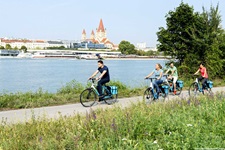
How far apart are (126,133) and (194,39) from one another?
17.1 m

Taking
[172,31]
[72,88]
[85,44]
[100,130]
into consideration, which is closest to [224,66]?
[172,31]

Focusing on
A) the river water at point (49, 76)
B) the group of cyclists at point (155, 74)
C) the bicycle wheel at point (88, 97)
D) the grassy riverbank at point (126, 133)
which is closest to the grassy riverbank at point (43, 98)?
the bicycle wheel at point (88, 97)

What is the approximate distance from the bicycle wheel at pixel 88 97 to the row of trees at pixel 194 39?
38.9ft

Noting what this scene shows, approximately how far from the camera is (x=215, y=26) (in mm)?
20688

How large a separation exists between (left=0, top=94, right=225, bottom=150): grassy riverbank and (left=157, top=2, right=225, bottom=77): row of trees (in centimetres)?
1523

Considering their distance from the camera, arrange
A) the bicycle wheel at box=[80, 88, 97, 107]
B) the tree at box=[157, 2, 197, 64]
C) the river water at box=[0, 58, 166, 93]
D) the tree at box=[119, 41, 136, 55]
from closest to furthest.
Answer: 1. the bicycle wheel at box=[80, 88, 97, 107]
2. the tree at box=[157, 2, 197, 64]
3. the river water at box=[0, 58, 166, 93]
4. the tree at box=[119, 41, 136, 55]

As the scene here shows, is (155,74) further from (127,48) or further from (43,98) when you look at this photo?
(127,48)

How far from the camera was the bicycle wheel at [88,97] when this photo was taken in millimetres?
9969

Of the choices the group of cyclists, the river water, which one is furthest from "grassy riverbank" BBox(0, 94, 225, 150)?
the river water

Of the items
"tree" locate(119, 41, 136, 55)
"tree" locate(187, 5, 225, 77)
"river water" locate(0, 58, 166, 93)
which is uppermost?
"tree" locate(119, 41, 136, 55)

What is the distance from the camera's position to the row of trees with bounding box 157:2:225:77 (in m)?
19.8

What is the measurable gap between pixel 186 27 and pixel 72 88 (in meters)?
11.6

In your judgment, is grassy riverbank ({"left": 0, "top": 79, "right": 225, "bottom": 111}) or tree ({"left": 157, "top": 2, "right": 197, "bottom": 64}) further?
tree ({"left": 157, "top": 2, "right": 197, "bottom": 64})

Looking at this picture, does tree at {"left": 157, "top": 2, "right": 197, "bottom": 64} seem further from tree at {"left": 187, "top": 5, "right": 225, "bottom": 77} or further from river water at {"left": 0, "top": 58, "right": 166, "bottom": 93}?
river water at {"left": 0, "top": 58, "right": 166, "bottom": 93}
